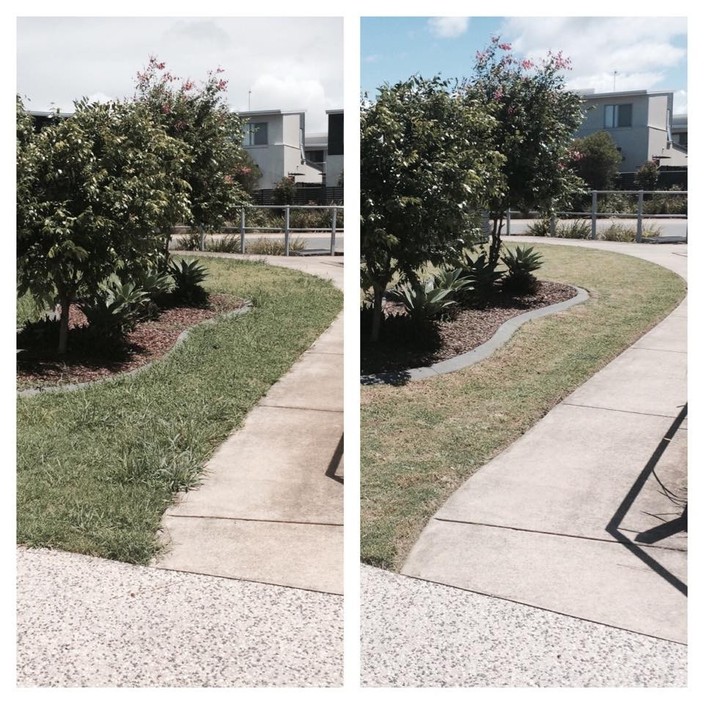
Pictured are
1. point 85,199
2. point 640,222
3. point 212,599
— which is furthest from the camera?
point 640,222

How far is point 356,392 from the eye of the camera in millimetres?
2541

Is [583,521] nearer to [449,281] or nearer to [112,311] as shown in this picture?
[449,281]

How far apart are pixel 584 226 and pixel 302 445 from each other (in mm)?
7561

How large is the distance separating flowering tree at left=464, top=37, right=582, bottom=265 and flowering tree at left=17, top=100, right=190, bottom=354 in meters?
Result: 2.63

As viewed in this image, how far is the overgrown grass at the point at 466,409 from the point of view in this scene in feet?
11.1

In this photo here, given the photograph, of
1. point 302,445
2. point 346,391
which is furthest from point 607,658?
point 302,445

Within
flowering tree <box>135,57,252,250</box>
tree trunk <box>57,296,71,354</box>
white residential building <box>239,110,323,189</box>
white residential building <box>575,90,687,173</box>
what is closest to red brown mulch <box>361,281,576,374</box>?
white residential building <box>575,90,687,173</box>

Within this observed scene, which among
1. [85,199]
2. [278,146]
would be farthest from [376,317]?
[278,146]

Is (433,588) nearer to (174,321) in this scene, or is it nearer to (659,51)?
(659,51)

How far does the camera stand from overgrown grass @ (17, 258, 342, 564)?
3.19 metres

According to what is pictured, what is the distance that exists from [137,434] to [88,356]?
1.56 m

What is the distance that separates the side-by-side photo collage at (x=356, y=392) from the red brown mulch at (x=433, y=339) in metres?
0.02

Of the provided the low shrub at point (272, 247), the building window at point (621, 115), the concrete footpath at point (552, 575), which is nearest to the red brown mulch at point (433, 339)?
the concrete footpath at point (552, 575)

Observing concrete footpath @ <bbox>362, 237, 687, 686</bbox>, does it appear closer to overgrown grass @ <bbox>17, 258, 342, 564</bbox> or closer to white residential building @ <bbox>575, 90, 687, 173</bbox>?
overgrown grass @ <bbox>17, 258, 342, 564</bbox>
